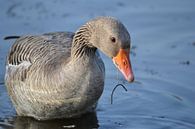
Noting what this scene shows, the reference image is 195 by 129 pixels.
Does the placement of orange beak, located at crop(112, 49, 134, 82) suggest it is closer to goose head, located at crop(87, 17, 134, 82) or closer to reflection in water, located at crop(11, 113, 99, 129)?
goose head, located at crop(87, 17, 134, 82)

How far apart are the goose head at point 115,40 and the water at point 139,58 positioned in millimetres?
1694

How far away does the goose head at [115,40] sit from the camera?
871cm

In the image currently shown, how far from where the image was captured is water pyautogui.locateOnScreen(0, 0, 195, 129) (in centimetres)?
1061

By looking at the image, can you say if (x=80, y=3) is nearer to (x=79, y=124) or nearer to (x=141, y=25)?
(x=141, y=25)

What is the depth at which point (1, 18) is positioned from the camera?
1416 cm

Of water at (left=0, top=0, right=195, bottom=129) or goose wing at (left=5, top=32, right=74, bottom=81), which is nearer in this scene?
goose wing at (left=5, top=32, right=74, bottom=81)

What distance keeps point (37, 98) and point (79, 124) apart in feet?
3.57

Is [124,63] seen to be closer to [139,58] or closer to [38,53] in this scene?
[38,53]

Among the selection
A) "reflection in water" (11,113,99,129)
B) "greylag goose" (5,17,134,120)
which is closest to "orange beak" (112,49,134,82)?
"greylag goose" (5,17,134,120)

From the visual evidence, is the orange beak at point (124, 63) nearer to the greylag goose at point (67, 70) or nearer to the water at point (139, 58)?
the greylag goose at point (67, 70)

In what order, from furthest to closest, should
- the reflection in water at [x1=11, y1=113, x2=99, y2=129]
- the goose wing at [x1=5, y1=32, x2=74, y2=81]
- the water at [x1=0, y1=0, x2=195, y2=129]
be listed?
the water at [x1=0, y1=0, x2=195, y2=129], the reflection in water at [x1=11, y1=113, x2=99, y2=129], the goose wing at [x1=5, y1=32, x2=74, y2=81]

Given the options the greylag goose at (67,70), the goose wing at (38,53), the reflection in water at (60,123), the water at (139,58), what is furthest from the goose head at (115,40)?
the reflection in water at (60,123)

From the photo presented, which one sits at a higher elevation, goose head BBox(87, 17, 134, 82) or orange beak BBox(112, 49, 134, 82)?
goose head BBox(87, 17, 134, 82)

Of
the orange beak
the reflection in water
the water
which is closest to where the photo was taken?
the orange beak
